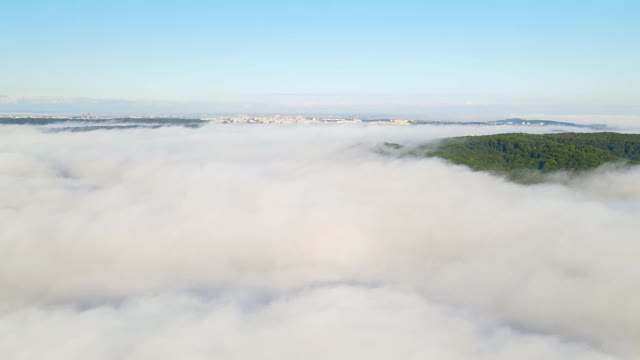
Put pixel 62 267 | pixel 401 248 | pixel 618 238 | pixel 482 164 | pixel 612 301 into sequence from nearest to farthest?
pixel 612 301 → pixel 618 238 → pixel 62 267 → pixel 401 248 → pixel 482 164

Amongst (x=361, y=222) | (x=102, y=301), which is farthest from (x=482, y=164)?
(x=102, y=301)

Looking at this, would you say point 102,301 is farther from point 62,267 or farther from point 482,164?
point 482,164

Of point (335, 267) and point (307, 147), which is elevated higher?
point (307, 147)

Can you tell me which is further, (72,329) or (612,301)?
(612,301)

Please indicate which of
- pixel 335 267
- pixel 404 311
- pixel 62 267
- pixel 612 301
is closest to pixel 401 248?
pixel 335 267

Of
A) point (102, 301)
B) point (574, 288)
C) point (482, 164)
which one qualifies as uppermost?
point (482, 164)

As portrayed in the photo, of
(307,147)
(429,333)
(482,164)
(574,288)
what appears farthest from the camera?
(307,147)
